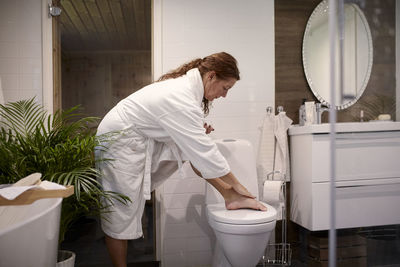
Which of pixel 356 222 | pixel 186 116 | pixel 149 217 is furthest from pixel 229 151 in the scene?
pixel 149 217

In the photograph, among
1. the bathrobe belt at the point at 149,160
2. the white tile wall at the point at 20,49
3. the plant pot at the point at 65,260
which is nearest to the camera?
the plant pot at the point at 65,260

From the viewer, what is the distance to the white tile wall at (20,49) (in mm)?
2373

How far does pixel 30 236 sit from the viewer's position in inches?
42.6

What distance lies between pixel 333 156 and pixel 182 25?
177 centimetres

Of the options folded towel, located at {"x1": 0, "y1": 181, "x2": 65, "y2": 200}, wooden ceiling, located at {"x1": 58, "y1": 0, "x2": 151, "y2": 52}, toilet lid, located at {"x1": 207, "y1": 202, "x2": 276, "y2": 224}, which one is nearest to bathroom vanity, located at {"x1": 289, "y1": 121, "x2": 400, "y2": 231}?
toilet lid, located at {"x1": 207, "y1": 202, "x2": 276, "y2": 224}

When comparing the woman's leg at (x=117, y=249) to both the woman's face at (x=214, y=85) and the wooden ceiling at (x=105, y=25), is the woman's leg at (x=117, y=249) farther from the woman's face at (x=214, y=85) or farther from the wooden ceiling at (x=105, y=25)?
the wooden ceiling at (x=105, y=25)

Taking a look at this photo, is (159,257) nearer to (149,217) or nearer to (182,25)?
(149,217)

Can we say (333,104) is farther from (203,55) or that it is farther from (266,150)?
(203,55)

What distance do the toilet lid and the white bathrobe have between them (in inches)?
8.9

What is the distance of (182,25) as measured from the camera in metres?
2.51

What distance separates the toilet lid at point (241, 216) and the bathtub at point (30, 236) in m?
0.83

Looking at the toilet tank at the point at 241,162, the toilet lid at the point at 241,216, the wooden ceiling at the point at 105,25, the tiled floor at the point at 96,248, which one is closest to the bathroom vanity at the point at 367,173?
the toilet lid at the point at 241,216

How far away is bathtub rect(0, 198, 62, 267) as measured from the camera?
99cm

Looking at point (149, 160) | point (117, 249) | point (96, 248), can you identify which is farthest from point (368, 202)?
point (96, 248)
